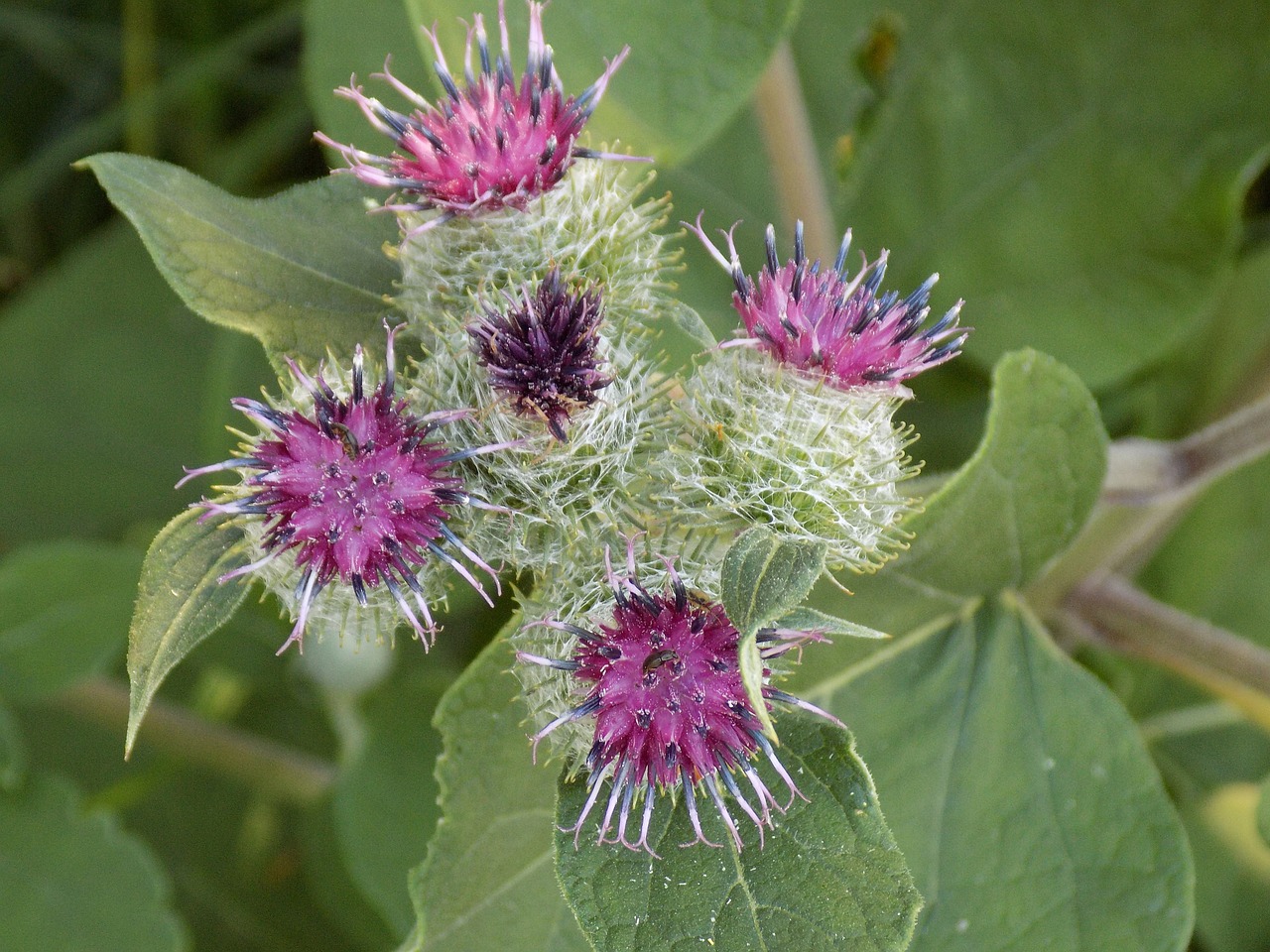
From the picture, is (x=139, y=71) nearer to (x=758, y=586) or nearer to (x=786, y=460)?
(x=786, y=460)

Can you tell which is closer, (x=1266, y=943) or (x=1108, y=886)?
(x=1108, y=886)

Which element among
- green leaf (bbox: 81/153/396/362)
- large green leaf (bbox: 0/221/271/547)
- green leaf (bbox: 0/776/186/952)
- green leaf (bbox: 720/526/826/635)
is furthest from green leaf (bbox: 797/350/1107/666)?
Result: large green leaf (bbox: 0/221/271/547)

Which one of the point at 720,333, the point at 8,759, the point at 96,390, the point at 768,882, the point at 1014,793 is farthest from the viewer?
the point at 96,390

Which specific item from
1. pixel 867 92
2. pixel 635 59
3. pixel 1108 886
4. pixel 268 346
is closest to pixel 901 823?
pixel 1108 886

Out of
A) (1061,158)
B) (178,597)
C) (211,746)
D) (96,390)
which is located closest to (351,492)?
(178,597)

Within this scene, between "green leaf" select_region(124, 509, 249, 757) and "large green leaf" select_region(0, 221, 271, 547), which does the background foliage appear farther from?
"green leaf" select_region(124, 509, 249, 757)

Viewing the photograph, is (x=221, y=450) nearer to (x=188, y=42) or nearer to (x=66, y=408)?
(x=66, y=408)

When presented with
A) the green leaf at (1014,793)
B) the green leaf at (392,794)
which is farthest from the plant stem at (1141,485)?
the green leaf at (392,794)
